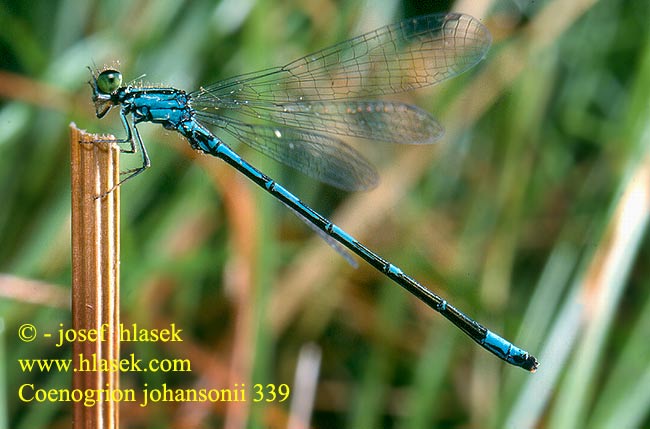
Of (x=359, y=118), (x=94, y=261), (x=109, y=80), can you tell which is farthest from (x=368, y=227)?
(x=94, y=261)

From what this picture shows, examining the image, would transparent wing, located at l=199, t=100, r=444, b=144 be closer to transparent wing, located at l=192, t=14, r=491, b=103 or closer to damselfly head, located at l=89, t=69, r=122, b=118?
transparent wing, located at l=192, t=14, r=491, b=103

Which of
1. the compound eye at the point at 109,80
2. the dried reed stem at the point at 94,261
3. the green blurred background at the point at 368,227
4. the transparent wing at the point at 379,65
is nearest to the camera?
the dried reed stem at the point at 94,261

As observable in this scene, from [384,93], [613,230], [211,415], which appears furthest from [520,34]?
[211,415]

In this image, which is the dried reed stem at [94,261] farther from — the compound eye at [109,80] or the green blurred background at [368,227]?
the green blurred background at [368,227]

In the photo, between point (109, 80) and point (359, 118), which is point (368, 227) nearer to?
point (359, 118)

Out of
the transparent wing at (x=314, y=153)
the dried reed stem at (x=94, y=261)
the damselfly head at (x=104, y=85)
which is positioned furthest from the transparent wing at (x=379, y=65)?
the dried reed stem at (x=94, y=261)

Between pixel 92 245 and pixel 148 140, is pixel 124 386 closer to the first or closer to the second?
pixel 148 140
